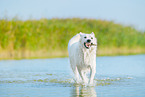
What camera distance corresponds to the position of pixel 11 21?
76.5 ft

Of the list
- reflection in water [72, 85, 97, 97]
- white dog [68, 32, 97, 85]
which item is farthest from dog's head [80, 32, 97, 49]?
reflection in water [72, 85, 97, 97]

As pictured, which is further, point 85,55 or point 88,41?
point 85,55

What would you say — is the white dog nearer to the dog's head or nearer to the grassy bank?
the dog's head

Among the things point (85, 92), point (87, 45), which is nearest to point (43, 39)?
point (87, 45)

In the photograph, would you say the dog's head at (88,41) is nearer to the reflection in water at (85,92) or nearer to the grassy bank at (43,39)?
the reflection in water at (85,92)

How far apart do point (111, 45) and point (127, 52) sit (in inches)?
101

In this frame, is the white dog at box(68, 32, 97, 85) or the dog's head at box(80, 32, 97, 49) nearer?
the dog's head at box(80, 32, 97, 49)

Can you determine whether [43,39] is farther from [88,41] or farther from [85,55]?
[88,41]

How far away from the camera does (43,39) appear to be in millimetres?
24516

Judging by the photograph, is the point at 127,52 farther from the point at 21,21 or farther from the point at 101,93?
the point at 101,93

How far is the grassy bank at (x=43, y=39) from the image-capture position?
22891mm

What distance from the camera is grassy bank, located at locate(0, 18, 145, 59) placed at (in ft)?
75.1

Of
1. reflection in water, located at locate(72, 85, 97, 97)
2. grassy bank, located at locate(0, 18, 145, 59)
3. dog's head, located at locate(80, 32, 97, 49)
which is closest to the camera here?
reflection in water, located at locate(72, 85, 97, 97)

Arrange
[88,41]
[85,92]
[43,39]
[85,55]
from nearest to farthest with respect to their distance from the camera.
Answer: [85,92] < [88,41] < [85,55] < [43,39]
